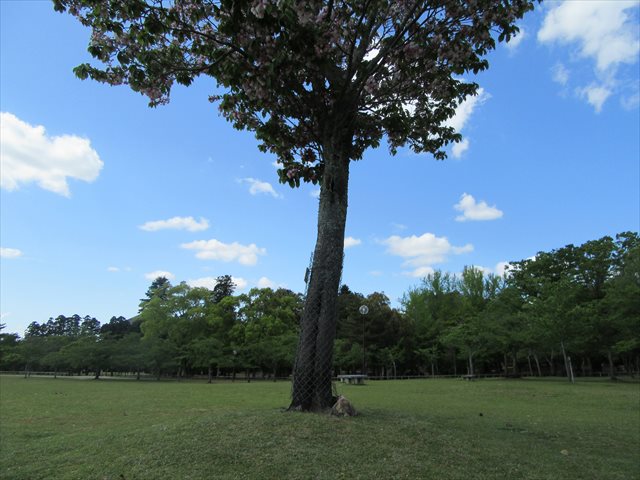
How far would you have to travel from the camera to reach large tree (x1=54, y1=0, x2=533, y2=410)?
17.1 feet

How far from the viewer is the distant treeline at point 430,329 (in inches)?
995

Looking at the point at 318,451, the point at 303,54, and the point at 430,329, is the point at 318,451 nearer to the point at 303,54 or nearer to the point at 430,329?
the point at 303,54

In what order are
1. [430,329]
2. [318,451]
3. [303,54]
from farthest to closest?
1. [430,329]
2. [303,54]
3. [318,451]

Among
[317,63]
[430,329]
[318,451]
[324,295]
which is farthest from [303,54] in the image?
[430,329]

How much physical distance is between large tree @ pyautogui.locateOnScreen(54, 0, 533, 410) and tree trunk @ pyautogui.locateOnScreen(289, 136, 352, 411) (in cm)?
1

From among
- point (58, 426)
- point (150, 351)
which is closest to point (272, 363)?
point (150, 351)

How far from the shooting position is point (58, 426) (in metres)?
7.33

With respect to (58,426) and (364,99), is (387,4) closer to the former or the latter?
A: (364,99)

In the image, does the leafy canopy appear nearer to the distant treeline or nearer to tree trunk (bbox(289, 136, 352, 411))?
tree trunk (bbox(289, 136, 352, 411))

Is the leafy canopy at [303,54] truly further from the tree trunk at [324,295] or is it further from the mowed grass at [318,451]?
the mowed grass at [318,451]

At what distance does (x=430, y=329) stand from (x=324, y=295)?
3964cm

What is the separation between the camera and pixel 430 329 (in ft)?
142

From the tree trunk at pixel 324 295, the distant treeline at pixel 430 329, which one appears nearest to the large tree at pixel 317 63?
the tree trunk at pixel 324 295

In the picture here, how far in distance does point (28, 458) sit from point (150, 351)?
30.7 m
